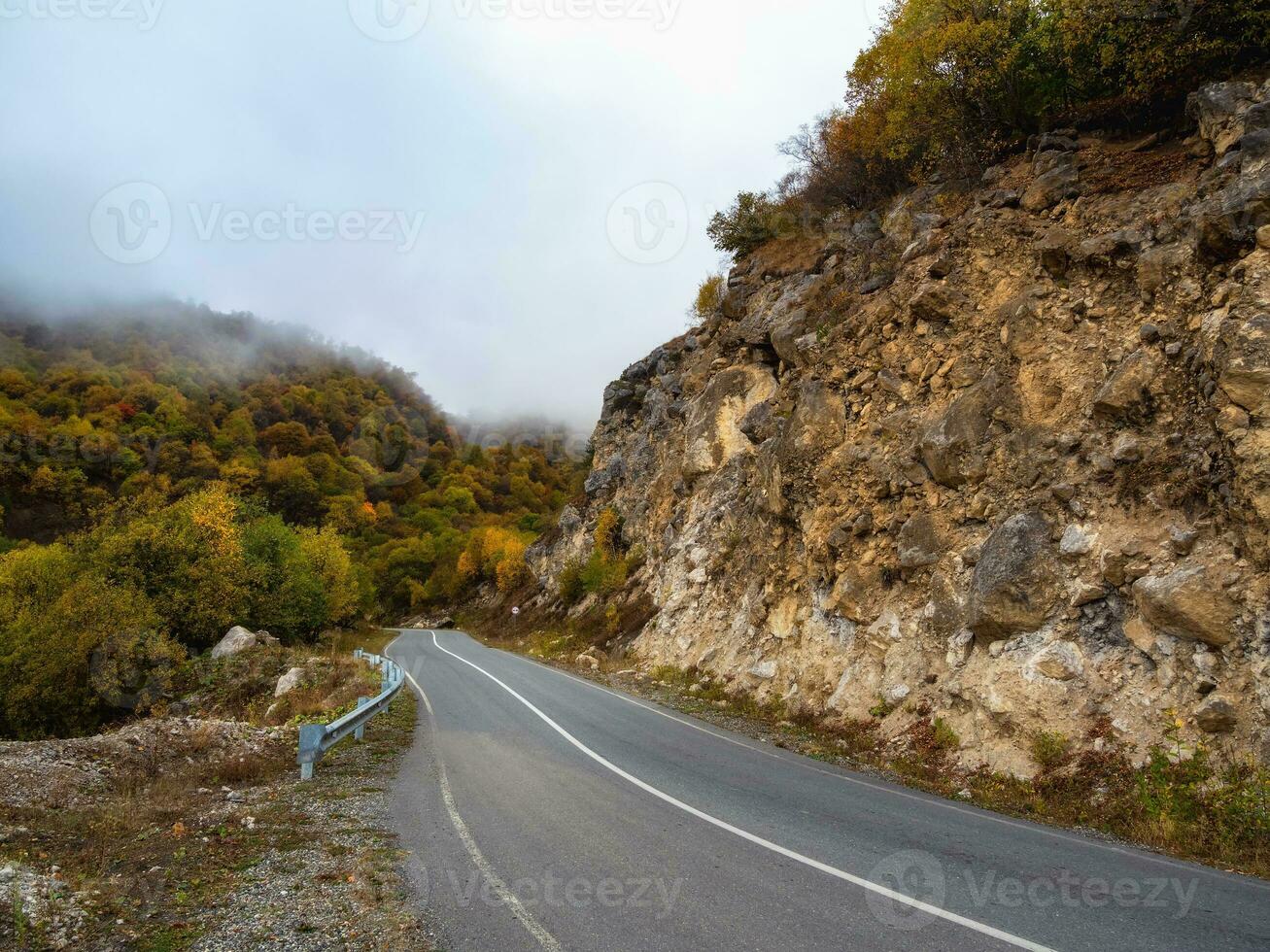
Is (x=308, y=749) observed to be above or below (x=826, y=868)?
below

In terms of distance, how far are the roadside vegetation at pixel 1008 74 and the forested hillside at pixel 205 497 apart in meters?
30.5

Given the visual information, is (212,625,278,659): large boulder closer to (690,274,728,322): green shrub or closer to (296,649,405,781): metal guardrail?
(296,649,405,781): metal guardrail

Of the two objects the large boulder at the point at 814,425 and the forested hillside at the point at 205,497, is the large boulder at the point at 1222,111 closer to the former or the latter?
the large boulder at the point at 814,425

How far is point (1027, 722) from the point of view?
10.5m

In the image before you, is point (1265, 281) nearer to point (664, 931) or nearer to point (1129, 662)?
point (1129, 662)

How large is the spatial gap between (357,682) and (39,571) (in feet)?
50.0

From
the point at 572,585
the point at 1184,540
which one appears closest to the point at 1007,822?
the point at 1184,540

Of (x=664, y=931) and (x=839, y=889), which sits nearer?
(x=664, y=931)

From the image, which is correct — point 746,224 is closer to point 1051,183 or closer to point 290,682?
point 1051,183

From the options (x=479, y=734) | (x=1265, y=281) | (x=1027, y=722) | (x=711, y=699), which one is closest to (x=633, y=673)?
(x=711, y=699)

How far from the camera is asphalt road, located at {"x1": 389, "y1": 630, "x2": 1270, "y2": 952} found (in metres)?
4.73

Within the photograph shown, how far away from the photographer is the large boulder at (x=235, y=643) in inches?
1018

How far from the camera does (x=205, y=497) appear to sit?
29141mm

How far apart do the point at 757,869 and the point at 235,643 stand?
27.0 meters
